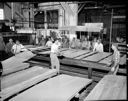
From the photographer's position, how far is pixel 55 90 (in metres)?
3.84

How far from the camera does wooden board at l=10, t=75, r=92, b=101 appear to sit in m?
3.41

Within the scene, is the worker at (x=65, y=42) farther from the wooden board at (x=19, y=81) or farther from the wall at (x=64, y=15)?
the wooden board at (x=19, y=81)

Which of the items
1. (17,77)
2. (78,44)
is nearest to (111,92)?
(17,77)

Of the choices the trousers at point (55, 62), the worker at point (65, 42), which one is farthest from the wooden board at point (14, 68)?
the worker at point (65, 42)

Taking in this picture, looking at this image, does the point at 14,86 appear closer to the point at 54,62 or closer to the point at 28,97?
the point at 28,97

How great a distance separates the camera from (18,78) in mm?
4574

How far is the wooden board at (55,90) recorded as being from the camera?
3408 millimetres

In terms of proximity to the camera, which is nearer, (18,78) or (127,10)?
(127,10)

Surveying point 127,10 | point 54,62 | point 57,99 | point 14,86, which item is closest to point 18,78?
point 14,86

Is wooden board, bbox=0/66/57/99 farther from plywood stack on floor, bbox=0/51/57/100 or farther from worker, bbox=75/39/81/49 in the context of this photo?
worker, bbox=75/39/81/49

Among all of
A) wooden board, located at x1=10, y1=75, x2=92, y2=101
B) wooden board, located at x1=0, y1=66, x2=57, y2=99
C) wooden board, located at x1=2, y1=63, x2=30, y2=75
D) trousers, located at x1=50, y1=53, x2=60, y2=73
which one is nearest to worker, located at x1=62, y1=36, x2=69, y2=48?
trousers, located at x1=50, y1=53, x2=60, y2=73

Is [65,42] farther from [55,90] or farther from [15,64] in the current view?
[55,90]

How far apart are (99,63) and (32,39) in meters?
7.45

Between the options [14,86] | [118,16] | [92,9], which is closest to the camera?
[14,86]
